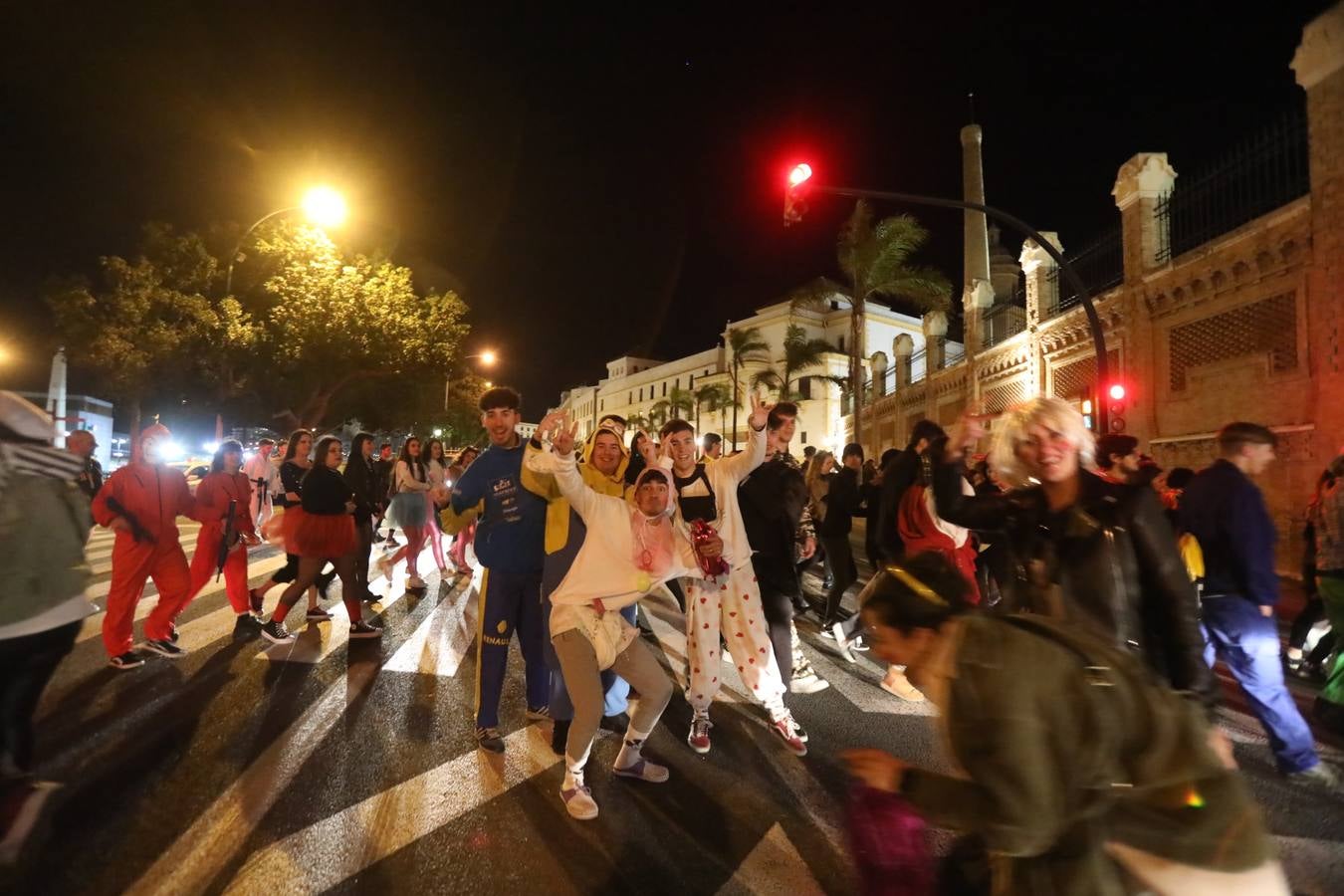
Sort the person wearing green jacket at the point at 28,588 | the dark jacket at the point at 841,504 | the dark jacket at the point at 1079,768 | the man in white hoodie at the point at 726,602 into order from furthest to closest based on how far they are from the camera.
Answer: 1. the dark jacket at the point at 841,504
2. the man in white hoodie at the point at 726,602
3. the person wearing green jacket at the point at 28,588
4. the dark jacket at the point at 1079,768

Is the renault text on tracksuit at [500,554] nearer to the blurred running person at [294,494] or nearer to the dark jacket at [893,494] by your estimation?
the dark jacket at [893,494]

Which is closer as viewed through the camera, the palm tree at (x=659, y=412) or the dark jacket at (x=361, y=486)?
the dark jacket at (x=361, y=486)

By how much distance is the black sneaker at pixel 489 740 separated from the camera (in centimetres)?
406

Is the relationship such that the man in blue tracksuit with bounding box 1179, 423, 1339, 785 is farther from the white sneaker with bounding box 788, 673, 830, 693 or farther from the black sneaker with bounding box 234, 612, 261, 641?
the black sneaker with bounding box 234, 612, 261, 641

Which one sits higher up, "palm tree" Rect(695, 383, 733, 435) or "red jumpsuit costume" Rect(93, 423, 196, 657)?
"palm tree" Rect(695, 383, 733, 435)

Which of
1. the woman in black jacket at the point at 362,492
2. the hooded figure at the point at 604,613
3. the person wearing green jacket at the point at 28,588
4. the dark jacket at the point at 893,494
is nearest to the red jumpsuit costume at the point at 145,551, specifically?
the woman in black jacket at the point at 362,492

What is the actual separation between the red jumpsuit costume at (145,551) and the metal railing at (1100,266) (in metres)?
15.8

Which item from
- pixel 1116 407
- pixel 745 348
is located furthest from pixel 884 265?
pixel 745 348

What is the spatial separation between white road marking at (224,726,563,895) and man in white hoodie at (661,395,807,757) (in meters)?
0.99

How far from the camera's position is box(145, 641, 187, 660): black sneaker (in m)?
5.84

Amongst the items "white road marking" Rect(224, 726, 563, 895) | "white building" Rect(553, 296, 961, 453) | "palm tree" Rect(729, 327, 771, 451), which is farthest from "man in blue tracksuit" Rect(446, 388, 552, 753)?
"palm tree" Rect(729, 327, 771, 451)

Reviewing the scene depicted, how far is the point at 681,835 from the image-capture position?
10.2ft

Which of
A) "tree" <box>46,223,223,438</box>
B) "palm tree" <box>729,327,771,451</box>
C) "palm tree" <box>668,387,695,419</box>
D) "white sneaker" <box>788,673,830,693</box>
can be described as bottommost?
"white sneaker" <box>788,673,830,693</box>

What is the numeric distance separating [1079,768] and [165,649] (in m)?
6.82
